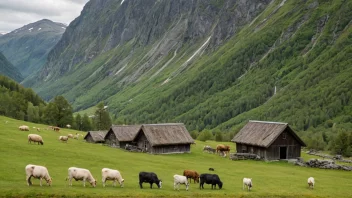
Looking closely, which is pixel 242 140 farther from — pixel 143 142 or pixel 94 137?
pixel 94 137

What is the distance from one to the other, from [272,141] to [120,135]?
116 ft

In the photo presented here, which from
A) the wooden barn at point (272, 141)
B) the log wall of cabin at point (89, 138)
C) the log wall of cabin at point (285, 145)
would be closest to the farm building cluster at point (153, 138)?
the log wall of cabin at point (89, 138)

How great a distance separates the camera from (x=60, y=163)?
50906 mm

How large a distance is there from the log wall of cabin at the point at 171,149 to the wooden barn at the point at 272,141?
1227 centimetres

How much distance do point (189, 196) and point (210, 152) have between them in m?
50.1

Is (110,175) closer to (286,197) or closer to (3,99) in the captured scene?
(286,197)

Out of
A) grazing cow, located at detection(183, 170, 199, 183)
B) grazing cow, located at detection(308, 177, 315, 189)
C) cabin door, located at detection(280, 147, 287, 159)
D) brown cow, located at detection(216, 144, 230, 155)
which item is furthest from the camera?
brown cow, located at detection(216, 144, 230, 155)

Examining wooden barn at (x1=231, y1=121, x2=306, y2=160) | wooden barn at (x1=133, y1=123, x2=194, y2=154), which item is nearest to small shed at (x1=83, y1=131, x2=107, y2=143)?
wooden barn at (x1=133, y1=123, x2=194, y2=154)

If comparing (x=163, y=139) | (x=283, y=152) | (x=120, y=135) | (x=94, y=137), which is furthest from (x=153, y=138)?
(x=283, y=152)

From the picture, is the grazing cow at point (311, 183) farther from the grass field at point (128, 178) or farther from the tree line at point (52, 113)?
the tree line at point (52, 113)

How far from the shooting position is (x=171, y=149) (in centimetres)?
8931

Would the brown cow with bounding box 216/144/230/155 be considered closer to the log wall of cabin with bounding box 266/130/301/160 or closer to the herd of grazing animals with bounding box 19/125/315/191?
the log wall of cabin with bounding box 266/130/301/160

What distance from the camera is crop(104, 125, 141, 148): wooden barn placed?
308ft

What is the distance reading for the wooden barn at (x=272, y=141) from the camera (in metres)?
84.6
